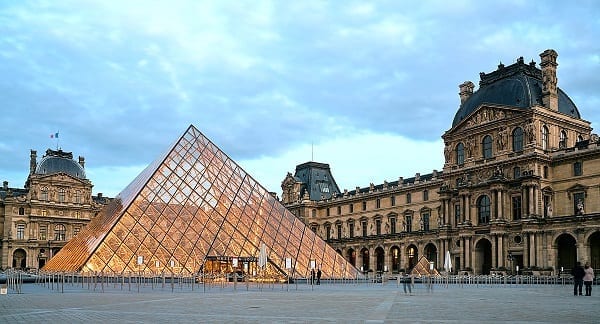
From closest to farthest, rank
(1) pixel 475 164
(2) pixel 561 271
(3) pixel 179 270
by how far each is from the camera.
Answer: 1. (3) pixel 179 270
2. (2) pixel 561 271
3. (1) pixel 475 164

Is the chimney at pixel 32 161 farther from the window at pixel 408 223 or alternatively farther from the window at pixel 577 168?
the window at pixel 577 168

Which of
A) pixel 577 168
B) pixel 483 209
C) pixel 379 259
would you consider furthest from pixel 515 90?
pixel 379 259

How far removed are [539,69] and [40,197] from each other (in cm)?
6193

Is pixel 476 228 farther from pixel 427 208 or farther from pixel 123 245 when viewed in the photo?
pixel 123 245

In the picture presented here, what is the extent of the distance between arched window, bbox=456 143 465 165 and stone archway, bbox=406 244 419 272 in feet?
38.0

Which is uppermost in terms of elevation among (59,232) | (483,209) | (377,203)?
(377,203)

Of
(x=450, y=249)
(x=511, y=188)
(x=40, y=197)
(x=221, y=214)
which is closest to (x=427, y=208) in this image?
(x=450, y=249)

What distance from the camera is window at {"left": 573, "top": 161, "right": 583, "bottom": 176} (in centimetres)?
5147

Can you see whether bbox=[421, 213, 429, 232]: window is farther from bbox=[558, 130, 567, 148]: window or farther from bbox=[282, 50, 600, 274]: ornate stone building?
bbox=[558, 130, 567, 148]: window

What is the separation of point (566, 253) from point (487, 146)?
10.6 m

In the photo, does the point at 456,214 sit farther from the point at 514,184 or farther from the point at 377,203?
the point at 377,203

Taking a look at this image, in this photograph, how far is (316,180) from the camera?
8831 cm

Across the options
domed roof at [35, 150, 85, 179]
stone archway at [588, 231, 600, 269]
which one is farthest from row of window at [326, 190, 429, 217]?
domed roof at [35, 150, 85, 179]

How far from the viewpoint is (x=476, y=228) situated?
2217 inches
